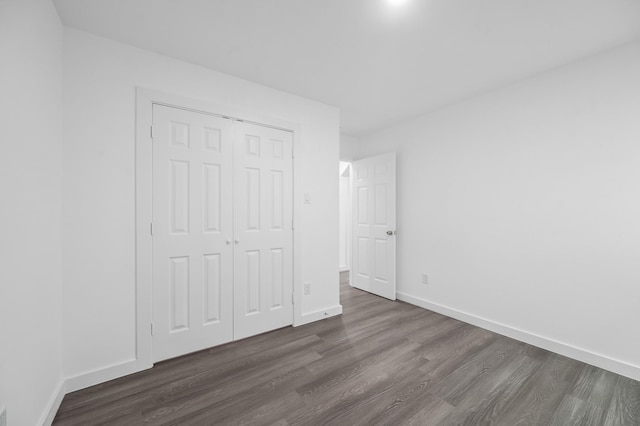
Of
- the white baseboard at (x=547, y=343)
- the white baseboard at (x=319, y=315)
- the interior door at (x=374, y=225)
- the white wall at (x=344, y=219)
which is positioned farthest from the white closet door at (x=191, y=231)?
the white wall at (x=344, y=219)

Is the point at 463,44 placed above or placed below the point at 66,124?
above

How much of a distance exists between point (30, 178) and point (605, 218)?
3876 millimetres

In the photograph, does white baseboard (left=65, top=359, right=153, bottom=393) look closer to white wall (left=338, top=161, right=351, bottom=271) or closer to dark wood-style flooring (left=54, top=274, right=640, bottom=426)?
dark wood-style flooring (left=54, top=274, right=640, bottom=426)

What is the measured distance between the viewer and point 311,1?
1581mm

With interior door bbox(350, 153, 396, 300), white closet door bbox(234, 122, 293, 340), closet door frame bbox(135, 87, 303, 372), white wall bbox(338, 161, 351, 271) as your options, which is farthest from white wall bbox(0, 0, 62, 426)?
white wall bbox(338, 161, 351, 271)

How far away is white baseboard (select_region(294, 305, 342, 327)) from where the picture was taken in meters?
2.83

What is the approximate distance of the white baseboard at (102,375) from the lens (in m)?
1.75

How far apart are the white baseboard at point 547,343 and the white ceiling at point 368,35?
8.08 feet

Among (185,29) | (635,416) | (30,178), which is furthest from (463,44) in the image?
(30,178)

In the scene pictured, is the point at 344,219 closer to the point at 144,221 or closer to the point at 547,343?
the point at 547,343

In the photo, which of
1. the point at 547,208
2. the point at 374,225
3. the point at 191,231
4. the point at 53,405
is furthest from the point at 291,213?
the point at 547,208

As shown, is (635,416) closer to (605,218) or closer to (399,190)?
(605,218)

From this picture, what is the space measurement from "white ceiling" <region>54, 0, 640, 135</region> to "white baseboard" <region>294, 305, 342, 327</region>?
8.19 ft

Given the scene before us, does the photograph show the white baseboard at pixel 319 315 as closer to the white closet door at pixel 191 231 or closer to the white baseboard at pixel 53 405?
the white closet door at pixel 191 231
